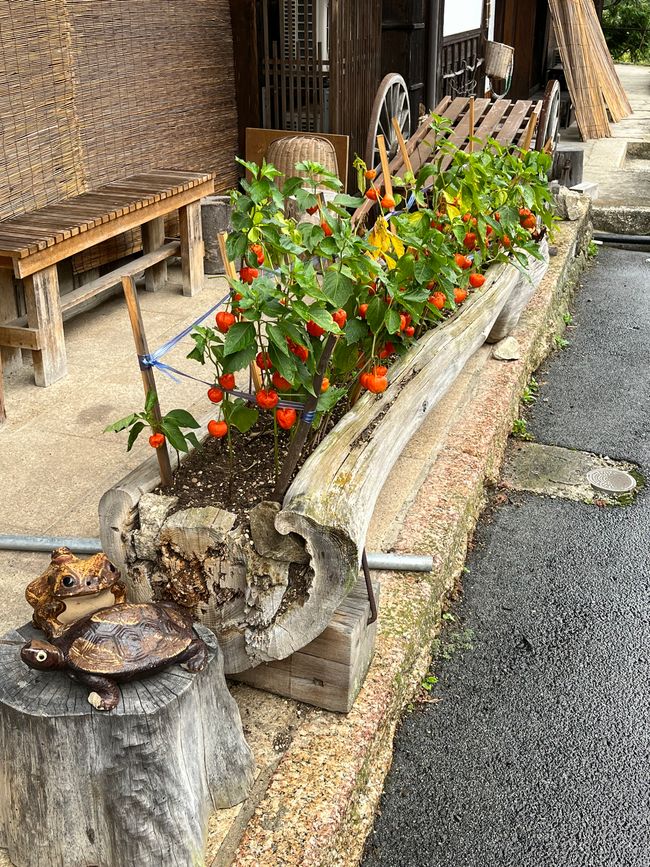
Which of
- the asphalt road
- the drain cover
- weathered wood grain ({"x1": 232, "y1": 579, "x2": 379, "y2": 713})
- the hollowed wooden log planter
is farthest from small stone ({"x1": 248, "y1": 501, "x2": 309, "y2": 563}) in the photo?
the drain cover

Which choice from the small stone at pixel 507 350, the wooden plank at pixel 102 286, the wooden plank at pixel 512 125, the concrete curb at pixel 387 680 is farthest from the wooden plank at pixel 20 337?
the wooden plank at pixel 512 125

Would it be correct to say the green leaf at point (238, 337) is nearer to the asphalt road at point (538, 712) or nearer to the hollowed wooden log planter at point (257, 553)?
the hollowed wooden log planter at point (257, 553)

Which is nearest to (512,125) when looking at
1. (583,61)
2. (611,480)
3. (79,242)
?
(611,480)

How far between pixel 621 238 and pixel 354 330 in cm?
676

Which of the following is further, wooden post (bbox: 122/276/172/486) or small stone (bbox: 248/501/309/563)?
wooden post (bbox: 122/276/172/486)

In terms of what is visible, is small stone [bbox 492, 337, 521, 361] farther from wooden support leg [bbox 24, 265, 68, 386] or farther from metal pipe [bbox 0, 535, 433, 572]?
wooden support leg [bbox 24, 265, 68, 386]

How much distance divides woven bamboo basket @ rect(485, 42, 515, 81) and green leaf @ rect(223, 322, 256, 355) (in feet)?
Result: 26.5

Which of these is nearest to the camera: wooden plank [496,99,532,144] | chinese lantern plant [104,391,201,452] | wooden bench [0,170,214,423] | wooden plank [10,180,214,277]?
chinese lantern plant [104,391,201,452]

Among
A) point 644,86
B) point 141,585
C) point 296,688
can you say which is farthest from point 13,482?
point 644,86

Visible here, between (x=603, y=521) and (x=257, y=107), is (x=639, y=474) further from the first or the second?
(x=257, y=107)

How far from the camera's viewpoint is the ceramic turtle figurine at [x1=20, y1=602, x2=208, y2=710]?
6.43 ft

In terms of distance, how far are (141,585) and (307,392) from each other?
0.71m

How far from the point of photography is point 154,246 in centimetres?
622

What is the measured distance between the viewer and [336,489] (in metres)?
2.46
